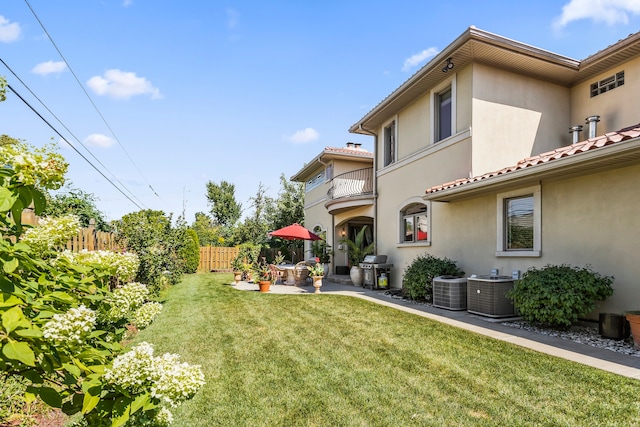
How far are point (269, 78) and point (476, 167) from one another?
7.88m

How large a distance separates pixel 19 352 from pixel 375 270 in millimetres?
12315

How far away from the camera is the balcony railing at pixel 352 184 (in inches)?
652

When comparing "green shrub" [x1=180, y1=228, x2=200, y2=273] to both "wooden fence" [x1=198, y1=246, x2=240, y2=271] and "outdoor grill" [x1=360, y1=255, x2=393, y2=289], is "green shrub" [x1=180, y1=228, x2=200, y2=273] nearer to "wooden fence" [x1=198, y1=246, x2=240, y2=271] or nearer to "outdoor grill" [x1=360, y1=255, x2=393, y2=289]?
"wooden fence" [x1=198, y1=246, x2=240, y2=271]

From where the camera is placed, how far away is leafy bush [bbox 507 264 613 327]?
21.3 ft

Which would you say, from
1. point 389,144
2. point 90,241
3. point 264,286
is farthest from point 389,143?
point 90,241

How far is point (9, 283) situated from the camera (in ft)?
5.11

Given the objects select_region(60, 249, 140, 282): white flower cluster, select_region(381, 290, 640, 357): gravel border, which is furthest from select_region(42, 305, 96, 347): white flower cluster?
select_region(381, 290, 640, 357): gravel border

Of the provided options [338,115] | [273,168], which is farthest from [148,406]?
[273,168]

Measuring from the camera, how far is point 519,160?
10.3 m

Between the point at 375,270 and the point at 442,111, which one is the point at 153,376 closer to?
the point at 442,111

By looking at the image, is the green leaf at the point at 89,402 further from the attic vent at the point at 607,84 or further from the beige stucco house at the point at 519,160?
the attic vent at the point at 607,84

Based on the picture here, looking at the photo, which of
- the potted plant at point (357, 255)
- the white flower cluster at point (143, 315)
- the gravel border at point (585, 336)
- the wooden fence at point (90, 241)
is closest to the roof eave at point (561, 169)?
the gravel border at point (585, 336)

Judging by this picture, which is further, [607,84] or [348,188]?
[348,188]

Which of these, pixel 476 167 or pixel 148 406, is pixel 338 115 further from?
pixel 148 406
